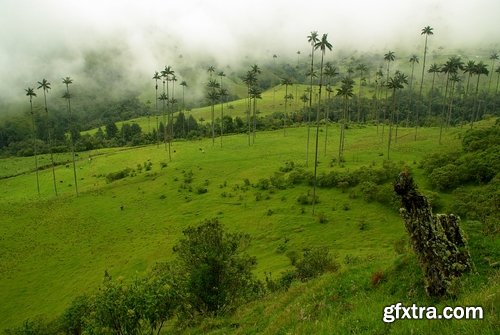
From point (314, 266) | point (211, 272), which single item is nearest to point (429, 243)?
point (211, 272)

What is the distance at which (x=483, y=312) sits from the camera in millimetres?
10016

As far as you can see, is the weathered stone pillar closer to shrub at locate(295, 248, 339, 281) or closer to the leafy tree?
the leafy tree

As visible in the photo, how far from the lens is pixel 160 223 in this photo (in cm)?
7488

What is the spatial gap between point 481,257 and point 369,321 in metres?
6.28

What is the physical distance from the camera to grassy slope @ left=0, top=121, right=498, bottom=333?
53.6 m

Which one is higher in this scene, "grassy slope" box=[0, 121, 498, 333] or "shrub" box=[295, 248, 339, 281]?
"shrub" box=[295, 248, 339, 281]

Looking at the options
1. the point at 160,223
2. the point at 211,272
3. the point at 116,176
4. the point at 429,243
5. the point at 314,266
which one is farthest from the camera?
the point at 116,176

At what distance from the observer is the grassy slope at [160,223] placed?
5362 cm

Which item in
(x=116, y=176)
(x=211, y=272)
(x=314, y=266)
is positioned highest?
(x=211, y=272)

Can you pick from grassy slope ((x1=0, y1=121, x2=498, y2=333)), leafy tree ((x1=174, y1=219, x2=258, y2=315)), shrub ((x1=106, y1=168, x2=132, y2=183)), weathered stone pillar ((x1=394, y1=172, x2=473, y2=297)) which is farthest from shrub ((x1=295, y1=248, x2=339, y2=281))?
shrub ((x1=106, y1=168, x2=132, y2=183))

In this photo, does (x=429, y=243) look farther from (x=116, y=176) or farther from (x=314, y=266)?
(x=116, y=176)

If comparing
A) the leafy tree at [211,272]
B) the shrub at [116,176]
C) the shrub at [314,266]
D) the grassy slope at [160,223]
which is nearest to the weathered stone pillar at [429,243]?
the grassy slope at [160,223]

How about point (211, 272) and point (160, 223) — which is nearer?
point (211, 272)

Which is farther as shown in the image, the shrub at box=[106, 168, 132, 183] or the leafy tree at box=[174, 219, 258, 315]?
the shrub at box=[106, 168, 132, 183]
